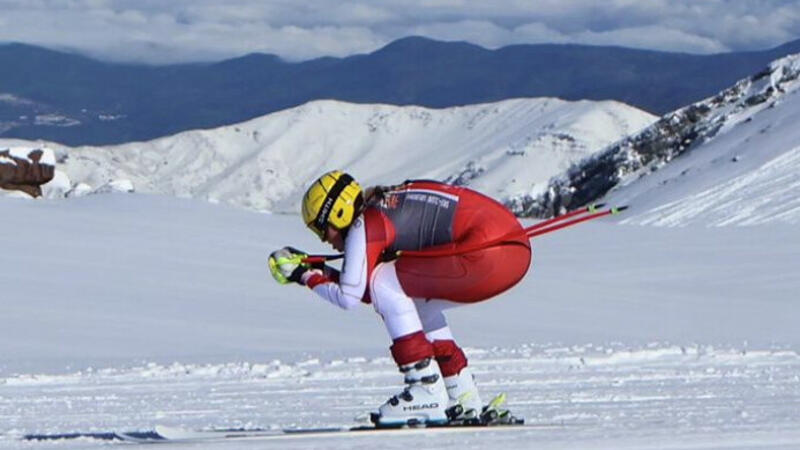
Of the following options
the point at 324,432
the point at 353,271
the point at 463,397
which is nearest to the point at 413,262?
the point at 353,271

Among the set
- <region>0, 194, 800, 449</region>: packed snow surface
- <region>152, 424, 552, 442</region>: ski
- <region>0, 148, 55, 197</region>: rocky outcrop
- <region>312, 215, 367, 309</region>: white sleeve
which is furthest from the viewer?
<region>0, 148, 55, 197</region>: rocky outcrop

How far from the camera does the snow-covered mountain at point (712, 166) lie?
34562 mm

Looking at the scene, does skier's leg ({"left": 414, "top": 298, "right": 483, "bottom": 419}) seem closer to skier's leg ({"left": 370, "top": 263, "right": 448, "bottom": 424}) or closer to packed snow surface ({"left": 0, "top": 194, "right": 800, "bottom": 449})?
skier's leg ({"left": 370, "top": 263, "right": 448, "bottom": 424})

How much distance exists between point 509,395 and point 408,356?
7.81ft

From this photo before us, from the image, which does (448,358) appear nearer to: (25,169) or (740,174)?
(25,169)

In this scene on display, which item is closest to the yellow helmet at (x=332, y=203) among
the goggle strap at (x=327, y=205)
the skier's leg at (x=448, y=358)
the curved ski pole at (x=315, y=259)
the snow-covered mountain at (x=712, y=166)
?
the goggle strap at (x=327, y=205)

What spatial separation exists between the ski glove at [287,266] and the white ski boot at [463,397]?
2.42ft

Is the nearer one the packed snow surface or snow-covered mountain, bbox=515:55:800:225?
the packed snow surface

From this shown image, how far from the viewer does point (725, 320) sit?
50.4 feet

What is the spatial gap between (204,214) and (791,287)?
939 centimetres

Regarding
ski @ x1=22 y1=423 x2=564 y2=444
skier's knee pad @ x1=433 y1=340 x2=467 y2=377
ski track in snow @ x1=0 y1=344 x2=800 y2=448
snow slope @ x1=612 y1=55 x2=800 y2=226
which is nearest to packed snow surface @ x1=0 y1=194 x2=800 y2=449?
ski track in snow @ x1=0 y1=344 x2=800 y2=448

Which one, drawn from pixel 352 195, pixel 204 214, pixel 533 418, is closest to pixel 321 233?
pixel 352 195

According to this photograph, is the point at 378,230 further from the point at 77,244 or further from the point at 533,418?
the point at 77,244

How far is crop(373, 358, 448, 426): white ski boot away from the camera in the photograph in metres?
Result: 6.52
